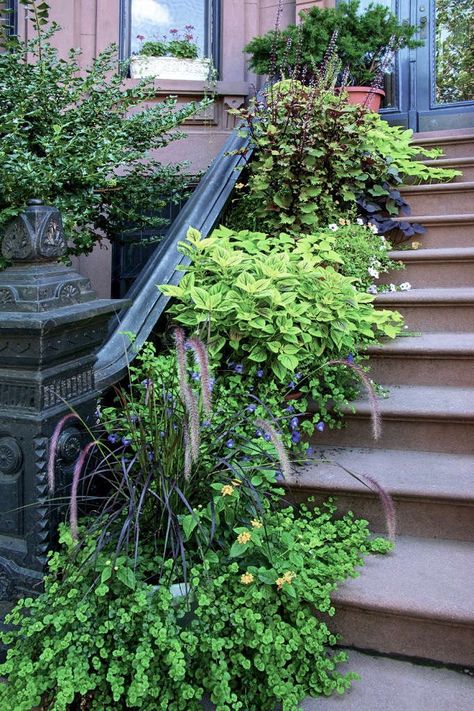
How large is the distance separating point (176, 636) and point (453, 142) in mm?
4351

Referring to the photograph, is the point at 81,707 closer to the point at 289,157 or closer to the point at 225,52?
the point at 289,157

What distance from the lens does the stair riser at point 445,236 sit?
3.70m

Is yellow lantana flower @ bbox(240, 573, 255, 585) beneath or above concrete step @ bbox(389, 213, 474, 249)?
beneath

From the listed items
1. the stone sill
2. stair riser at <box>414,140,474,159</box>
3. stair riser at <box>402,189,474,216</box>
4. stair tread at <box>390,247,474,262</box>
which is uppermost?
the stone sill

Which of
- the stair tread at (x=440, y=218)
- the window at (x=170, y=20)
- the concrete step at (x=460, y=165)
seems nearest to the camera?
the stair tread at (x=440, y=218)

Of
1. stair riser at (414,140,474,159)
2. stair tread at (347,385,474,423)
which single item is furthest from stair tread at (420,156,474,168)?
stair tread at (347,385,474,423)

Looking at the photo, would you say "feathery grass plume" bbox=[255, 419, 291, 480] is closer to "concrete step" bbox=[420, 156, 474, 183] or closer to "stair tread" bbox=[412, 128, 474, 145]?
"concrete step" bbox=[420, 156, 474, 183]

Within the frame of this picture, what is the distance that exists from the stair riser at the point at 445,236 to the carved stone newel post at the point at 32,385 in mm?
2572

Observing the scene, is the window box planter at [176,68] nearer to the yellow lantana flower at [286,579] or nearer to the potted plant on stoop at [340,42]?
the potted plant on stoop at [340,42]

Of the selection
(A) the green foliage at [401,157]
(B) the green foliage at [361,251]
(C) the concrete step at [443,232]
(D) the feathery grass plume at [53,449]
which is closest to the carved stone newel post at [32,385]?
(D) the feathery grass plume at [53,449]

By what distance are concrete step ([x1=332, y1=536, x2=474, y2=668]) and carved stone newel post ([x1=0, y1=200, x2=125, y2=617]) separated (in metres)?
0.98

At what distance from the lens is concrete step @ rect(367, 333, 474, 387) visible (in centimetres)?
279

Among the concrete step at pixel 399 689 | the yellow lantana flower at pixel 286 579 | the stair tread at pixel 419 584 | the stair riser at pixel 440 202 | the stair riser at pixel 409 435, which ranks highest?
the stair riser at pixel 440 202

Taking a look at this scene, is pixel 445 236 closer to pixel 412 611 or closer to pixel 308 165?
pixel 308 165
